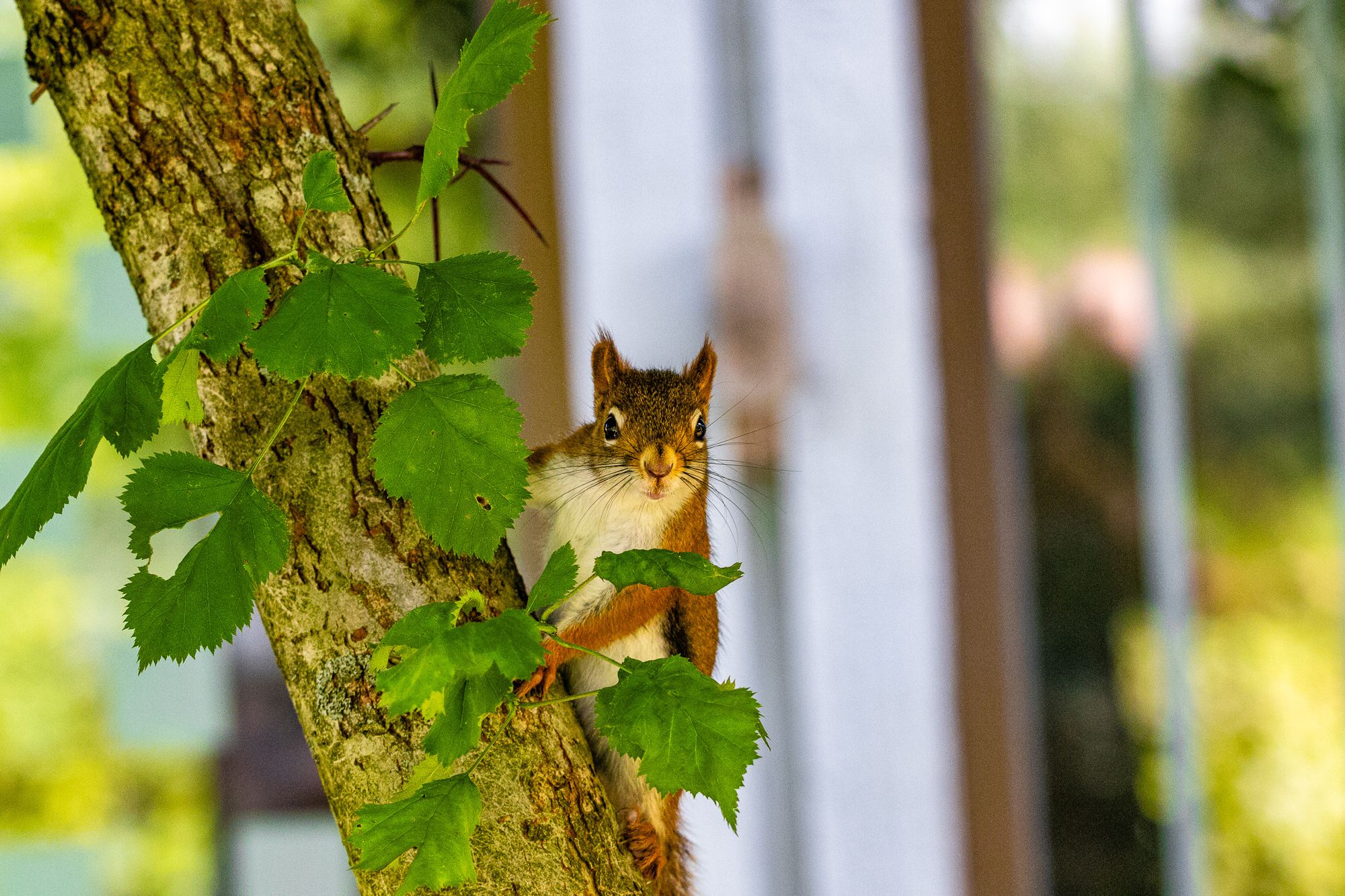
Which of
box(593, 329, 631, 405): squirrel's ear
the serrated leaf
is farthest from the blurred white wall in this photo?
the serrated leaf

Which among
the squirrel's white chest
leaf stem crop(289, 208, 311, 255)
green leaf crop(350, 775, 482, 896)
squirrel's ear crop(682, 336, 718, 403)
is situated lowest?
green leaf crop(350, 775, 482, 896)

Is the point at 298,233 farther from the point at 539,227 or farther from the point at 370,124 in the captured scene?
the point at 539,227

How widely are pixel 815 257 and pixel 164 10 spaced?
5.54 ft

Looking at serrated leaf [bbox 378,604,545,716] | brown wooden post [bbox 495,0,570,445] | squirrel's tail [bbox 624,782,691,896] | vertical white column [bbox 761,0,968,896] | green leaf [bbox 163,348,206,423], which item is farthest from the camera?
vertical white column [bbox 761,0,968,896]

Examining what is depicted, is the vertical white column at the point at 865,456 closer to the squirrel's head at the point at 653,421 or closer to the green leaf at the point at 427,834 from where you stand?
the squirrel's head at the point at 653,421

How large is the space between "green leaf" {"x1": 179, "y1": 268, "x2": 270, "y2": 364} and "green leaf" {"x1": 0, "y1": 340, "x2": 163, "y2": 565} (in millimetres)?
24

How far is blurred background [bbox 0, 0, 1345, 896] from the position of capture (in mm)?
2119

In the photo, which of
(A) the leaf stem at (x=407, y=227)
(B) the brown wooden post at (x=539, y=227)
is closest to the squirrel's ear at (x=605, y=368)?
(A) the leaf stem at (x=407, y=227)

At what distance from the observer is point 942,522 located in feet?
7.07

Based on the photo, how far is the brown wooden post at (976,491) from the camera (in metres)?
2.15

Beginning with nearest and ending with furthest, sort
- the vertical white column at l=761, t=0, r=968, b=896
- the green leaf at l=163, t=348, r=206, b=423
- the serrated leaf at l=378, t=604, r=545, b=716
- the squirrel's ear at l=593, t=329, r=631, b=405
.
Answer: the serrated leaf at l=378, t=604, r=545, b=716
the green leaf at l=163, t=348, r=206, b=423
the squirrel's ear at l=593, t=329, r=631, b=405
the vertical white column at l=761, t=0, r=968, b=896

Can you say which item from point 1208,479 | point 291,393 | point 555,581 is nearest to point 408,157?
point 291,393

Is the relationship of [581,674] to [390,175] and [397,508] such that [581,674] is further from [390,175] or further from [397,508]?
[390,175]

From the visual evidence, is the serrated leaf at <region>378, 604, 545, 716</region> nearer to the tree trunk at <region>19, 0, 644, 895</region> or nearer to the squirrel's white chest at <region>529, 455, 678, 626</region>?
the tree trunk at <region>19, 0, 644, 895</region>
